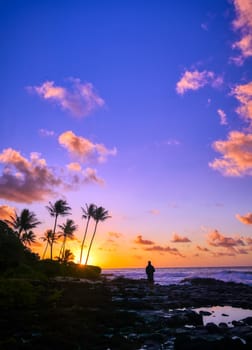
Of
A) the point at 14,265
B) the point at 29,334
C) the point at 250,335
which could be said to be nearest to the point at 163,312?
the point at 250,335

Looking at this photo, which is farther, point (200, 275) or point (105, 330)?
point (200, 275)

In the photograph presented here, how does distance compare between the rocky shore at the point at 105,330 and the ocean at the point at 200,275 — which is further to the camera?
the ocean at the point at 200,275

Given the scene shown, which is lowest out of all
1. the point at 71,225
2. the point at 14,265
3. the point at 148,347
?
the point at 148,347

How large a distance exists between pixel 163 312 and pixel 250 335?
739cm

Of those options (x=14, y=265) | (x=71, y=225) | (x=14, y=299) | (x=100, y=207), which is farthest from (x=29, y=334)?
(x=71, y=225)

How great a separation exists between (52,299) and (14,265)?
34.9 ft

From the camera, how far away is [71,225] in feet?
246

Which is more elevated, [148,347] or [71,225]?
[71,225]

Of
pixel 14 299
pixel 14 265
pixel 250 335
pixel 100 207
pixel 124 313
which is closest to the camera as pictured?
pixel 250 335

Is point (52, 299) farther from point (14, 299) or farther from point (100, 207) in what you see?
point (100, 207)

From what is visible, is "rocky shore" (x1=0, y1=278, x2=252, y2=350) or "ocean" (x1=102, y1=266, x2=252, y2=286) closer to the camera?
"rocky shore" (x1=0, y1=278, x2=252, y2=350)

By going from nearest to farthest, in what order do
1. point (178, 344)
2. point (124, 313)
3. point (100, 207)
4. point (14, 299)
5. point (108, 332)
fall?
point (178, 344) → point (108, 332) → point (124, 313) → point (14, 299) → point (100, 207)

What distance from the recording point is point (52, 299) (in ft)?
62.0

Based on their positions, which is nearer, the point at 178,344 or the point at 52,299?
the point at 178,344
